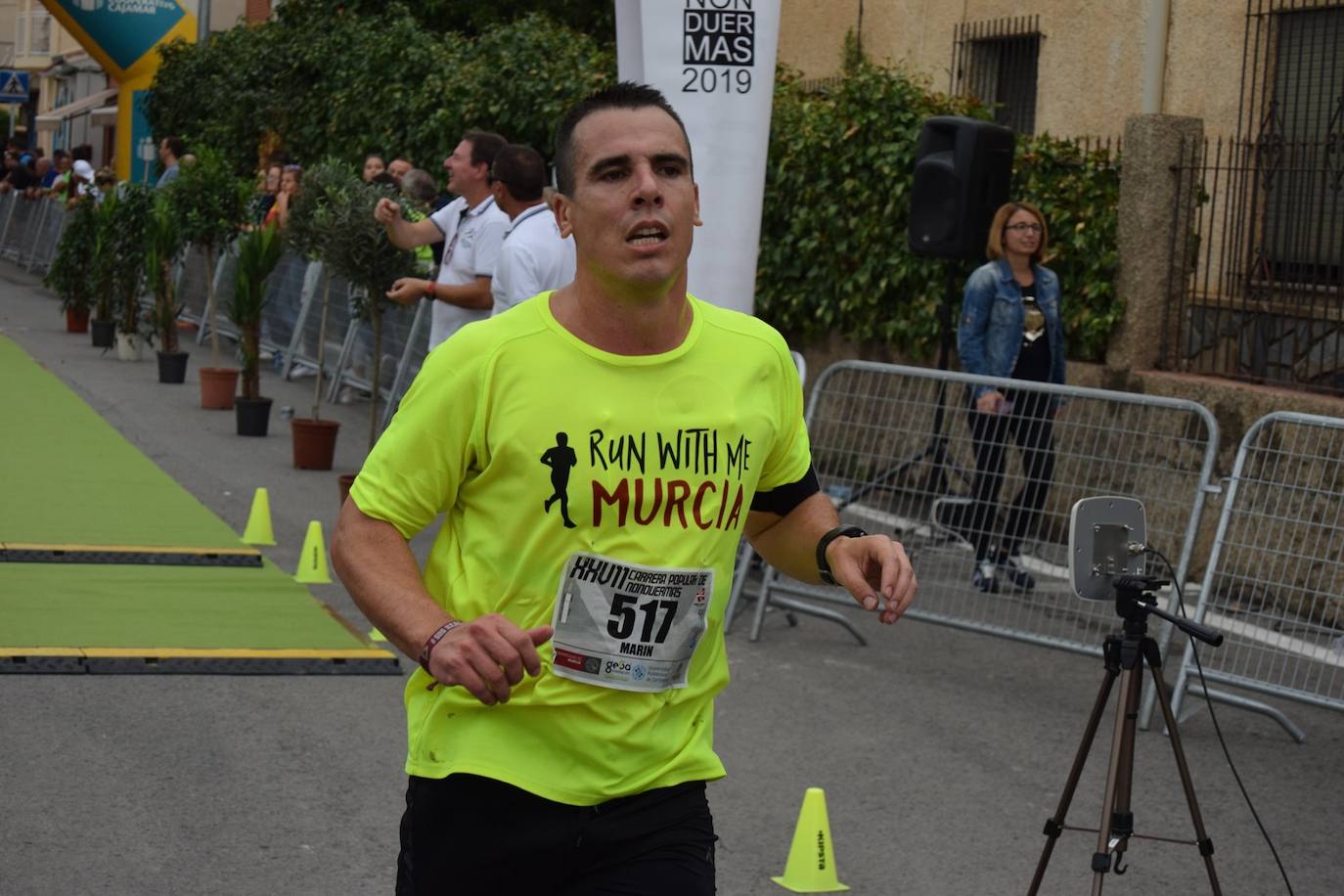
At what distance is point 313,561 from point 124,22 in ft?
72.5

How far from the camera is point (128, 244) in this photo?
18.7 metres

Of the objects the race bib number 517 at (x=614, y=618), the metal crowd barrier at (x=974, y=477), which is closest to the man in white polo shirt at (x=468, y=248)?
the metal crowd barrier at (x=974, y=477)

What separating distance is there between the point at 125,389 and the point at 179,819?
12.0 m

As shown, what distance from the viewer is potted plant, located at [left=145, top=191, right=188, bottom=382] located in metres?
17.0

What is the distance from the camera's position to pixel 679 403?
3.34 meters

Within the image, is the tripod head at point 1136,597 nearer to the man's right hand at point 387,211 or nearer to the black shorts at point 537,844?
the black shorts at point 537,844

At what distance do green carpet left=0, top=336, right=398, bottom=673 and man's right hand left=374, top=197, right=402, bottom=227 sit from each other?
195 cm

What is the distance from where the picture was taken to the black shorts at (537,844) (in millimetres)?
3279

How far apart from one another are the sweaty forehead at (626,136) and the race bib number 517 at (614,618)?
0.66 meters

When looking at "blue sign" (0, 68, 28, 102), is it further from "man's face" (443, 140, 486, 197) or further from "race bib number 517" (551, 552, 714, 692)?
"race bib number 517" (551, 552, 714, 692)

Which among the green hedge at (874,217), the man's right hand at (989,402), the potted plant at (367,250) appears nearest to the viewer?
the man's right hand at (989,402)

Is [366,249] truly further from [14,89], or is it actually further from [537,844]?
[14,89]

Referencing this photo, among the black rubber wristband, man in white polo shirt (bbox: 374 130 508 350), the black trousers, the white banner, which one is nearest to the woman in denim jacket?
the black trousers

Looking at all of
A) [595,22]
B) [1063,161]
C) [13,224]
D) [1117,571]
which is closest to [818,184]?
[1063,161]
